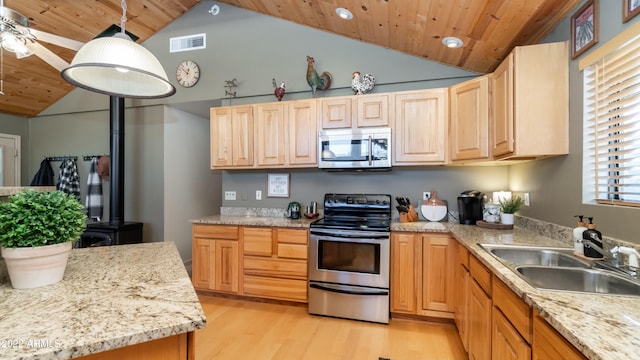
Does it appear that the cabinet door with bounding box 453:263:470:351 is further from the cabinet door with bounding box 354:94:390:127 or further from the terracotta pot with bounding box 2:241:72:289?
the terracotta pot with bounding box 2:241:72:289

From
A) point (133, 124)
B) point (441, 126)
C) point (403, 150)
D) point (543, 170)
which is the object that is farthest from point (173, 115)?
point (543, 170)

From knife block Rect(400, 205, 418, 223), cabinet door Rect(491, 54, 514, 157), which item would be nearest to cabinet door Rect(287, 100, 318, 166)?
knife block Rect(400, 205, 418, 223)

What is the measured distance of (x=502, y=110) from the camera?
2.12 meters

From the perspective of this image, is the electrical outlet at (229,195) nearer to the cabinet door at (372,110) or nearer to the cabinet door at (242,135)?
the cabinet door at (242,135)

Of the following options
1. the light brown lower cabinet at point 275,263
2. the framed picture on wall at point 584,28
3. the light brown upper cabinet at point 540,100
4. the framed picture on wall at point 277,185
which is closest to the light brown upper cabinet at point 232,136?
the framed picture on wall at point 277,185

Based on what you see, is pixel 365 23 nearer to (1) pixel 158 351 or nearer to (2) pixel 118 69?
(2) pixel 118 69

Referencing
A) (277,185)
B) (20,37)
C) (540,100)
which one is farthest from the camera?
(277,185)

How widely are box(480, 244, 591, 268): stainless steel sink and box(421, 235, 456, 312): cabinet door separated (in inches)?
26.8

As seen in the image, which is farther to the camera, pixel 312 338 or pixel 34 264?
pixel 312 338

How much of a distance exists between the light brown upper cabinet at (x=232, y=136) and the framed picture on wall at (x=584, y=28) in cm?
279

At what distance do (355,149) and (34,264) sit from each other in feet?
7.85

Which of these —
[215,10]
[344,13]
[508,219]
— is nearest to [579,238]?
[508,219]

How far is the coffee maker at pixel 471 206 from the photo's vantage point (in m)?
Result: 2.69

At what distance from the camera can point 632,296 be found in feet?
3.38
